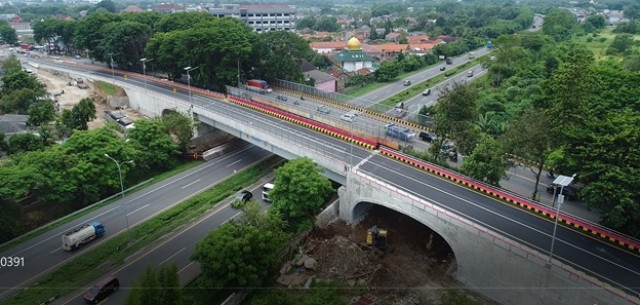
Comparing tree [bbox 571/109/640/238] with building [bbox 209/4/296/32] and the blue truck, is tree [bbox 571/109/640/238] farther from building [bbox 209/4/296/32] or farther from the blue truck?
building [bbox 209/4/296/32]

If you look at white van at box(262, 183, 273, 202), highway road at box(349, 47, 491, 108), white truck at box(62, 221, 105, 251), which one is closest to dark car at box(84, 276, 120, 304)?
white truck at box(62, 221, 105, 251)

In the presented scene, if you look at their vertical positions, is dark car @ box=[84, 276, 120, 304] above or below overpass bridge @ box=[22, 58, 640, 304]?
below

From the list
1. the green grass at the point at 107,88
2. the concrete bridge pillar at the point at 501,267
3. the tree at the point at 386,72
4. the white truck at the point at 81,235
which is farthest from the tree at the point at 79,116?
A: the tree at the point at 386,72

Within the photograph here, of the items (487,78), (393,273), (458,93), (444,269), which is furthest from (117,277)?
(487,78)

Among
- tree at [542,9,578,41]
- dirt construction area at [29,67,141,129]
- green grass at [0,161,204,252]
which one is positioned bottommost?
green grass at [0,161,204,252]

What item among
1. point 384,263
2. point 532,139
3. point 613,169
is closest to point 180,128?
point 384,263

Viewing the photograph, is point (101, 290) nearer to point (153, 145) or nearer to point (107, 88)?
point (153, 145)

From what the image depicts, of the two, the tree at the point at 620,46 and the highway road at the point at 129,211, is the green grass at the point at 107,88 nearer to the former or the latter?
the highway road at the point at 129,211
